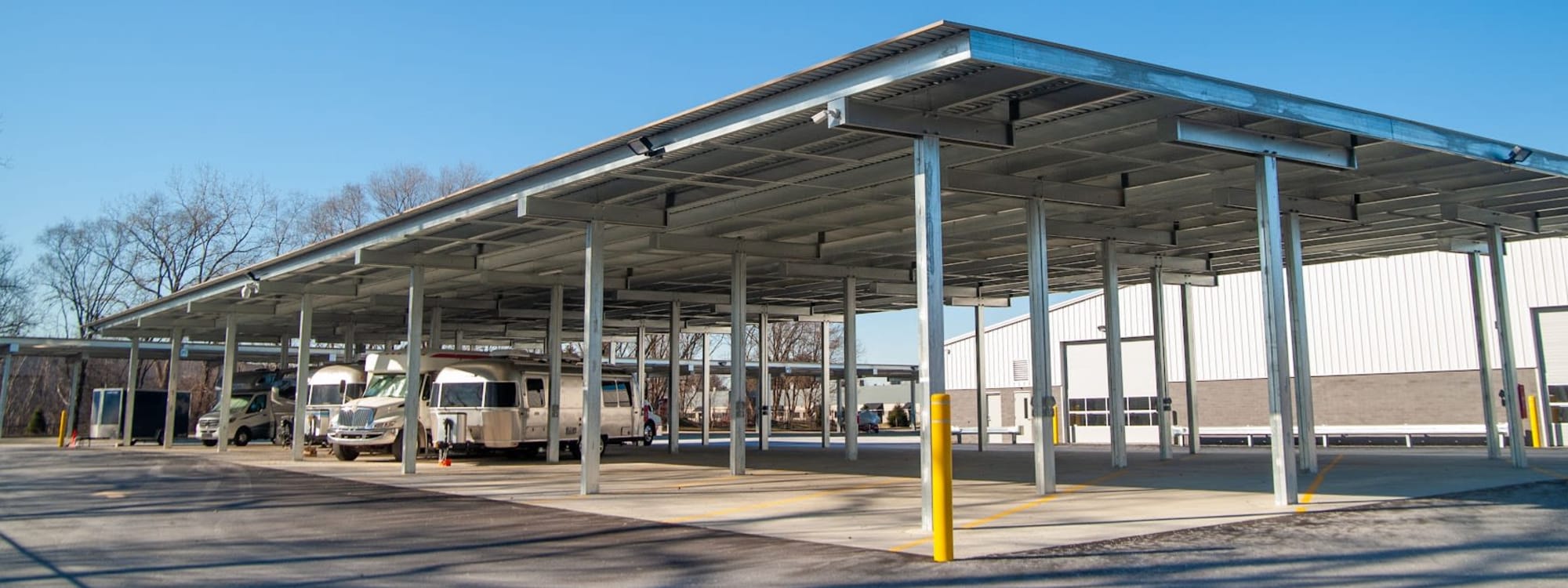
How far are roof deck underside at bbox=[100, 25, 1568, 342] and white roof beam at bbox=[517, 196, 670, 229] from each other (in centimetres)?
18

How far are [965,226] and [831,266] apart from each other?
5202mm

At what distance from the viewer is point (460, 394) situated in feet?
83.6

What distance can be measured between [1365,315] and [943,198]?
24.4 metres

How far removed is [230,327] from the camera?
3259 centimetres

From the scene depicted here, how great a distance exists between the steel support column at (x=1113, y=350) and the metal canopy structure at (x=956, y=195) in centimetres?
12

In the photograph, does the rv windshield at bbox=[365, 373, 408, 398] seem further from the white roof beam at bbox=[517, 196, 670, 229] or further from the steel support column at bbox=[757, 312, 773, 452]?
the white roof beam at bbox=[517, 196, 670, 229]

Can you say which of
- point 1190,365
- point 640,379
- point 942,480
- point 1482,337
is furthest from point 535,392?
point 1482,337

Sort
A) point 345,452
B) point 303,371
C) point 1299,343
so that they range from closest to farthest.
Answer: point 1299,343, point 345,452, point 303,371

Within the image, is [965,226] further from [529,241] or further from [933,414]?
[933,414]

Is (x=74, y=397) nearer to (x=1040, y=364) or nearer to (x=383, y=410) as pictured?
(x=383, y=410)

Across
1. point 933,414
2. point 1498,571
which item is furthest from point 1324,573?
point 933,414

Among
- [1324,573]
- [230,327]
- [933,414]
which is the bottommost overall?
[1324,573]

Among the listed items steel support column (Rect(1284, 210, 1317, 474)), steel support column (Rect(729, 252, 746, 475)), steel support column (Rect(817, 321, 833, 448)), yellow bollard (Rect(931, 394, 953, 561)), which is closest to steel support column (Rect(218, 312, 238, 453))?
steel support column (Rect(817, 321, 833, 448))

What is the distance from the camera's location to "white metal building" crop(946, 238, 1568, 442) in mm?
31141
